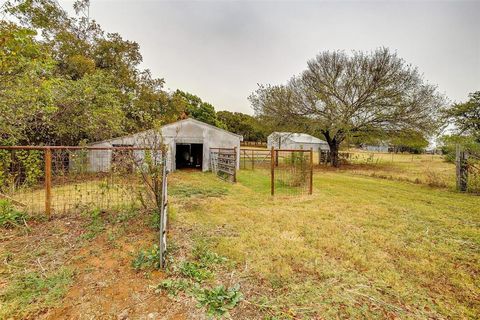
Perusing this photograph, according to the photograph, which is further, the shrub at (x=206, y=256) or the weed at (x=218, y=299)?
the shrub at (x=206, y=256)

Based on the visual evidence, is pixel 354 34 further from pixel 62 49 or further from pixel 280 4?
pixel 62 49

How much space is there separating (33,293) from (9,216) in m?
2.76

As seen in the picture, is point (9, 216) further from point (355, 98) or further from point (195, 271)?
point (355, 98)

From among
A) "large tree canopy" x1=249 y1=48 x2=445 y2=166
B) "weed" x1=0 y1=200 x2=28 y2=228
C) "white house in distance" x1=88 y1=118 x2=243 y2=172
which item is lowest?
"weed" x1=0 y1=200 x2=28 y2=228

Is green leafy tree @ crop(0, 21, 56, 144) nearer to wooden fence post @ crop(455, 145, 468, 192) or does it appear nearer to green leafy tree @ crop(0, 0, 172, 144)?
green leafy tree @ crop(0, 0, 172, 144)

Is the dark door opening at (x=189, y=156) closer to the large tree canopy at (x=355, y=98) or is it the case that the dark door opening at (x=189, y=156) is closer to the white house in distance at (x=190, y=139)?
the white house in distance at (x=190, y=139)

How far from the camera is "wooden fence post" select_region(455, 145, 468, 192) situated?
316 inches

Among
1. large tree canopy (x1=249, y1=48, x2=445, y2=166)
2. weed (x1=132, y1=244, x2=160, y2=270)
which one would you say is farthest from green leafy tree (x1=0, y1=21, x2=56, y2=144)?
large tree canopy (x1=249, y1=48, x2=445, y2=166)

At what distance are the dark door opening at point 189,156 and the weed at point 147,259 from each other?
499 inches

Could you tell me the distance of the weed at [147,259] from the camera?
2.88 metres

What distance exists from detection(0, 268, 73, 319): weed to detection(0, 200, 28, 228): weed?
208cm

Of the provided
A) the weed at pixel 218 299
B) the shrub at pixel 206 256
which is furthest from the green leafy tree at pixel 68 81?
the weed at pixel 218 299

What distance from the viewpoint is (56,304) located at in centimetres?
220

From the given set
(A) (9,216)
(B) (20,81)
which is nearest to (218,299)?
(A) (9,216)
